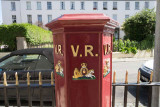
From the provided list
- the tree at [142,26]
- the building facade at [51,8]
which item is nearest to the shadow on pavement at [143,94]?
the tree at [142,26]

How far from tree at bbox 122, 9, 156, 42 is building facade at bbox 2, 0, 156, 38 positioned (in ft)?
57.4

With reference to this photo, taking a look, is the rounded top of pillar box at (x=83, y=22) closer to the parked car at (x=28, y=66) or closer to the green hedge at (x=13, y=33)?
the parked car at (x=28, y=66)

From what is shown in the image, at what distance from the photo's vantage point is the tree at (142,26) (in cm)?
1580

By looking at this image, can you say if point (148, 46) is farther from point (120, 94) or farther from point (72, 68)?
point (72, 68)

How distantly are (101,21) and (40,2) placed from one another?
3507cm

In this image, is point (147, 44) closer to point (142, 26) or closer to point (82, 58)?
point (142, 26)

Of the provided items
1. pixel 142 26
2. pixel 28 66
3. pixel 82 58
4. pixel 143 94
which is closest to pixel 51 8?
pixel 142 26

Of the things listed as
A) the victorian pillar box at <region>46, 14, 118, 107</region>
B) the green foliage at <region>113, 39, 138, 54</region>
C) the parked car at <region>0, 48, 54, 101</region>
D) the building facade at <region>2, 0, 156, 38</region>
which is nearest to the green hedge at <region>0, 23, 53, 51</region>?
the green foliage at <region>113, 39, 138, 54</region>

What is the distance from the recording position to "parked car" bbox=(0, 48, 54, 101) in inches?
160

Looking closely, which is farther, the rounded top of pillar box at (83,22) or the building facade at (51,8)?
the building facade at (51,8)

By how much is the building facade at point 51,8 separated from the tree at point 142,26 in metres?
17.5

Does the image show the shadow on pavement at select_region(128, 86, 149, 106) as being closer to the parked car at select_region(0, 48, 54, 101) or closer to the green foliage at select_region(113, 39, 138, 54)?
the parked car at select_region(0, 48, 54, 101)

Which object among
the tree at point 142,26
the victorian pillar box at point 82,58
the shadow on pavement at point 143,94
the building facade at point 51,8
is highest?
the building facade at point 51,8

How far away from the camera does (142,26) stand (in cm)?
1599
